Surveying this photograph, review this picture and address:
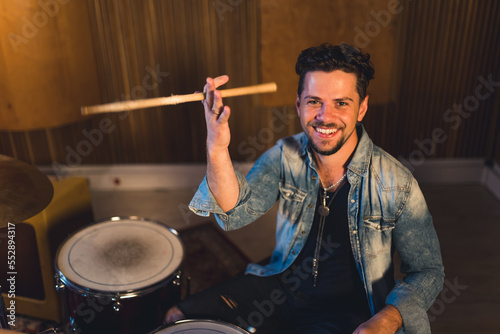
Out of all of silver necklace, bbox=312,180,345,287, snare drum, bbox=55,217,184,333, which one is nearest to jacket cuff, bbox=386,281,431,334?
silver necklace, bbox=312,180,345,287

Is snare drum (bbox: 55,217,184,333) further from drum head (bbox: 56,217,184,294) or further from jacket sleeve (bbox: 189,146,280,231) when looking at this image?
jacket sleeve (bbox: 189,146,280,231)

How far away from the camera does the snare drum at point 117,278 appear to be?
4.94 feet

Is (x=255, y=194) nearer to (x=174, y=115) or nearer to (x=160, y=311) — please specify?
(x=160, y=311)

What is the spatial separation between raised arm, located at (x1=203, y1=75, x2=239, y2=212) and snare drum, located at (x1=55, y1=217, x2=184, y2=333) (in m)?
0.38

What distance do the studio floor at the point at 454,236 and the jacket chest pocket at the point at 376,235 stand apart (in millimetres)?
842

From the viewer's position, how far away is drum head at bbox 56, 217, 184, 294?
1.55m

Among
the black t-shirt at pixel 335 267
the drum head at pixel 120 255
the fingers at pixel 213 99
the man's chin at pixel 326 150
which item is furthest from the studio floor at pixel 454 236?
the fingers at pixel 213 99

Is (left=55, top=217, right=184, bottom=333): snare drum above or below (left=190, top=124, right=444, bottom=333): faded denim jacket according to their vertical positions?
below

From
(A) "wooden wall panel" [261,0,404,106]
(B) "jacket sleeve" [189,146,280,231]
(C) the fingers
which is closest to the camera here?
(C) the fingers

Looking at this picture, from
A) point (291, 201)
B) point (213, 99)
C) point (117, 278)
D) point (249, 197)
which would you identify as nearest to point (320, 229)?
point (291, 201)

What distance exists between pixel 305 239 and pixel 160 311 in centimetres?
59

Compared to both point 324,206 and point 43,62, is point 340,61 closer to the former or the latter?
point 324,206

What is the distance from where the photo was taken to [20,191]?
1.45 metres

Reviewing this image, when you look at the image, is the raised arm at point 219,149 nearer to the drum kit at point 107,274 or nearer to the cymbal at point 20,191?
the drum kit at point 107,274
